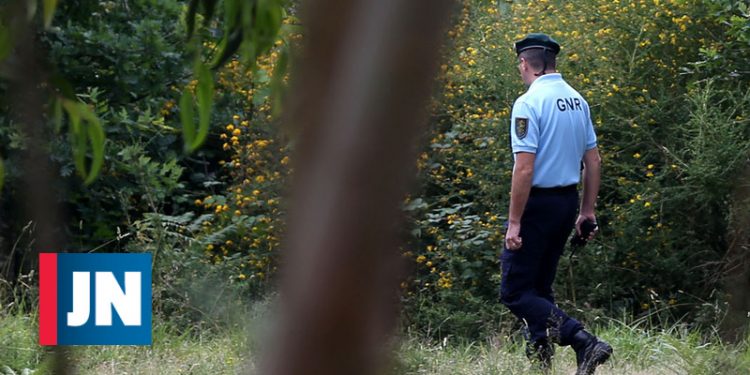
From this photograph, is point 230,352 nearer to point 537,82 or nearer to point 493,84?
point 537,82

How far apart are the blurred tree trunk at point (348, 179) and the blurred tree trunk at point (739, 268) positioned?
2.24 ft

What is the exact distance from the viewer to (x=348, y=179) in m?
0.74

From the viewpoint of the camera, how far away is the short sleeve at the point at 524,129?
552 cm

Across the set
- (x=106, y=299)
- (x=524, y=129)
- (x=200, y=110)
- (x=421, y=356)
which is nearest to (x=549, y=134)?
(x=524, y=129)

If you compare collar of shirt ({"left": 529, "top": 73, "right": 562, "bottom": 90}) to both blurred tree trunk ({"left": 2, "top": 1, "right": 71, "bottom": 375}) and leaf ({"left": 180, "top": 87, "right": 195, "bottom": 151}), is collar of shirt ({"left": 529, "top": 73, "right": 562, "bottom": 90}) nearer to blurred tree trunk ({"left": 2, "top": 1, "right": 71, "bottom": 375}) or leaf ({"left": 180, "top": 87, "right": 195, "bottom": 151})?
leaf ({"left": 180, "top": 87, "right": 195, "bottom": 151})

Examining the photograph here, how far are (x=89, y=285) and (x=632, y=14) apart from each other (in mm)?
5423

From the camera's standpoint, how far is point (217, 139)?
38.6 ft

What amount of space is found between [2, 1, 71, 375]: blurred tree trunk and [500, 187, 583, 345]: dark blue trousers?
4.69 metres

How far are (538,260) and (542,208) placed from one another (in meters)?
0.26

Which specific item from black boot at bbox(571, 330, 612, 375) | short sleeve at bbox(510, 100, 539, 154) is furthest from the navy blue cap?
black boot at bbox(571, 330, 612, 375)

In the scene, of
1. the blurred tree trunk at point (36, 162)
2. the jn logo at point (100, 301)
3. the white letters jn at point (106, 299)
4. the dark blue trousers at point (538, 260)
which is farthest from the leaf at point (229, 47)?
the dark blue trousers at point (538, 260)

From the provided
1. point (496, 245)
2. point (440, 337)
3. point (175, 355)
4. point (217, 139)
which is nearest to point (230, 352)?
point (175, 355)

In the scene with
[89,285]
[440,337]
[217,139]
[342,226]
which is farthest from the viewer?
[217,139]

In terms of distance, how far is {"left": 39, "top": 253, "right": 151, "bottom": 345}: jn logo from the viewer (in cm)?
520
